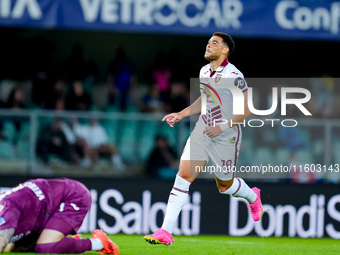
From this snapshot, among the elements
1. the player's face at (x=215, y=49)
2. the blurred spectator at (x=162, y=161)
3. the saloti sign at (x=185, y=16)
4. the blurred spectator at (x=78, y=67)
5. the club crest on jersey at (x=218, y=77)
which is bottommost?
the blurred spectator at (x=162, y=161)

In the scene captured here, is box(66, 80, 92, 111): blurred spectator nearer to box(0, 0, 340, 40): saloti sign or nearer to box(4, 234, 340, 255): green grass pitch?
box(0, 0, 340, 40): saloti sign

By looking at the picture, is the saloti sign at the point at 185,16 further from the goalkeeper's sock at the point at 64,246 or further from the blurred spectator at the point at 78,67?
the goalkeeper's sock at the point at 64,246

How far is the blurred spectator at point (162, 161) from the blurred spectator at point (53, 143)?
3.84 feet

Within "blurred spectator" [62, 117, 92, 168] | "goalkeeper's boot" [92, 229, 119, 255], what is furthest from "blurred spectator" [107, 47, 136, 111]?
"goalkeeper's boot" [92, 229, 119, 255]

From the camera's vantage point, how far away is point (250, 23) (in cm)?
1106

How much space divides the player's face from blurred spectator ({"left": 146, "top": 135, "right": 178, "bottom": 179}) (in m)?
3.07

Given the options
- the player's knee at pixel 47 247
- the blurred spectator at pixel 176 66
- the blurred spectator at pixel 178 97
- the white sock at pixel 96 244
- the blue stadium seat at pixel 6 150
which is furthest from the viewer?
the blurred spectator at pixel 176 66

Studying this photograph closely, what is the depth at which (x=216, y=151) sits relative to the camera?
770cm

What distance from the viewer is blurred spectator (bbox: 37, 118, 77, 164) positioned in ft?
33.0

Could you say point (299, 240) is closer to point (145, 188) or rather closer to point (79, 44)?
point (145, 188)

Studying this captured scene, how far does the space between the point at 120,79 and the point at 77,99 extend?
110cm

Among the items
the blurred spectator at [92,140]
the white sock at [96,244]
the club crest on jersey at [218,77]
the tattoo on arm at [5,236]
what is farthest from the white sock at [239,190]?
the blurred spectator at [92,140]

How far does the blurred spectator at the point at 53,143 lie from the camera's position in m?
10.1

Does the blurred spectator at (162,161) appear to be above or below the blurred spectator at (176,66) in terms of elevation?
below
